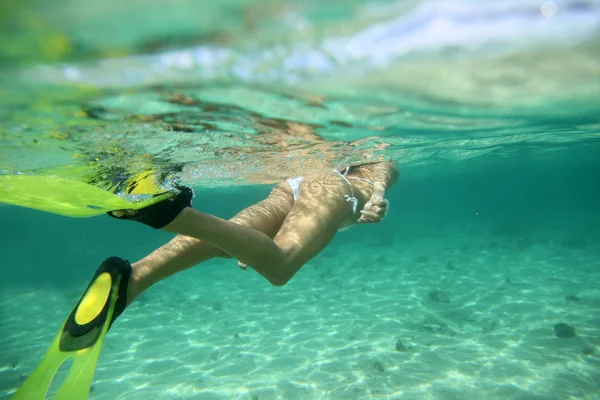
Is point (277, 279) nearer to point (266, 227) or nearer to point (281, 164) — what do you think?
point (266, 227)

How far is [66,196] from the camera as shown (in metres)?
3.77

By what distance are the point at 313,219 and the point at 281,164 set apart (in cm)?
723

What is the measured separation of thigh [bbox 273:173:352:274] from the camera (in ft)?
16.1

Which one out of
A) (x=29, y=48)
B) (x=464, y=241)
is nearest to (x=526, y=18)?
(x=29, y=48)

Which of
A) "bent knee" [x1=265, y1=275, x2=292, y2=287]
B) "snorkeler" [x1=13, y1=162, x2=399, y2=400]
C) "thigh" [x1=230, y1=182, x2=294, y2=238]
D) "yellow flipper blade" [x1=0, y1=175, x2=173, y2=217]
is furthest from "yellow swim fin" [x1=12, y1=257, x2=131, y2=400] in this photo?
"thigh" [x1=230, y1=182, x2=294, y2=238]

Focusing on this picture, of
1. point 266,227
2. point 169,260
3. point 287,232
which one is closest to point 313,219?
point 287,232

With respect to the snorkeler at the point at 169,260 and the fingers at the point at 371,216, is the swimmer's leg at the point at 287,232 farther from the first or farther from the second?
the fingers at the point at 371,216

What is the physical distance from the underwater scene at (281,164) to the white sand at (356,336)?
87 mm

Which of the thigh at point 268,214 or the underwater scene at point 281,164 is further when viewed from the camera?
the thigh at point 268,214

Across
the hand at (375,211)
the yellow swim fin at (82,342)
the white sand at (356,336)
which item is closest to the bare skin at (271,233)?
the hand at (375,211)

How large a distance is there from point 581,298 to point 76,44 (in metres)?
18.3

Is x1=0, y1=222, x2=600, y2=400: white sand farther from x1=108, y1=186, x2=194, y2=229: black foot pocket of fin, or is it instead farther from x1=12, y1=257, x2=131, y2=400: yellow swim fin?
x1=108, y1=186, x2=194, y2=229: black foot pocket of fin

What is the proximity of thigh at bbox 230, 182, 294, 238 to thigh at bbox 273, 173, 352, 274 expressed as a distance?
1.64 feet

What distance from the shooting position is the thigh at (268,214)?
5992 millimetres
